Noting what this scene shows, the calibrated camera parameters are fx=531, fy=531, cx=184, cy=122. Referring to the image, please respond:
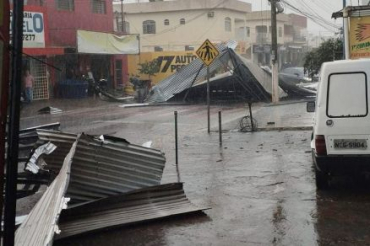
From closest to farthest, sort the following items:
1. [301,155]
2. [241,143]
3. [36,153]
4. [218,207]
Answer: [36,153] < [218,207] < [301,155] < [241,143]

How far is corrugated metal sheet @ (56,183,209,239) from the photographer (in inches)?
242

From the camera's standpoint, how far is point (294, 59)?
77375 mm

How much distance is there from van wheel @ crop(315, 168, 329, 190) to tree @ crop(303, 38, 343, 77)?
13632mm

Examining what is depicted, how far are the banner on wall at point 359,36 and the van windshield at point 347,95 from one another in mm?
7700

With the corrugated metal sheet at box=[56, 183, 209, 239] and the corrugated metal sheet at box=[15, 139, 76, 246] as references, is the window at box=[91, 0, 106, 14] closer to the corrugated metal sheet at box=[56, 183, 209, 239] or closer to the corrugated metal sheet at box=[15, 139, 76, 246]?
the corrugated metal sheet at box=[56, 183, 209, 239]

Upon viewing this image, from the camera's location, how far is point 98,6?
1387 inches

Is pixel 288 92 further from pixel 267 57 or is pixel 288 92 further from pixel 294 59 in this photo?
pixel 294 59

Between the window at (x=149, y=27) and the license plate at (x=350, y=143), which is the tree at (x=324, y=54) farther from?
the window at (x=149, y=27)

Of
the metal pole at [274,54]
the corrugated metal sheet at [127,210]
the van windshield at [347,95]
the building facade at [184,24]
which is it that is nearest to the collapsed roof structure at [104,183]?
the corrugated metal sheet at [127,210]

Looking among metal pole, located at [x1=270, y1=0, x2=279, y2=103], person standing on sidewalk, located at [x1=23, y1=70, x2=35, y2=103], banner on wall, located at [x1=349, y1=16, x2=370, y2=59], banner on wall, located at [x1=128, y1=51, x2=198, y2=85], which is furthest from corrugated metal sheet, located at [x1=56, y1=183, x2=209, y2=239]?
banner on wall, located at [x1=128, y1=51, x2=198, y2=85]

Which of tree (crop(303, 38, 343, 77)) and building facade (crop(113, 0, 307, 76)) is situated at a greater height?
building facade (crop(113, 0, 307, 76))

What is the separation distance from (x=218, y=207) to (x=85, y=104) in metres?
21.3

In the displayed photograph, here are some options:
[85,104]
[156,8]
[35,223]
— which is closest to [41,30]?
[85,104]

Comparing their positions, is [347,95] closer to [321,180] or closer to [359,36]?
[321,180]
